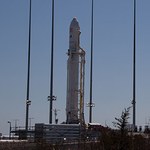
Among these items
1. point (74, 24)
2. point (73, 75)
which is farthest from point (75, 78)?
point (74, 24)

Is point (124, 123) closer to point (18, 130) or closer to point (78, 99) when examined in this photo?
point (18, 130)

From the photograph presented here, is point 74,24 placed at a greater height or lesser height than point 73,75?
greater

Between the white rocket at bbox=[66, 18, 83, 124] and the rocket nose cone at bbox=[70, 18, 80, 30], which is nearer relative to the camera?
the white rocket at bbox=[66, 18, 83, 124]

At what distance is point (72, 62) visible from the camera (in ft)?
204

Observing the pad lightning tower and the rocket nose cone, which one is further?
the rocket nose cone

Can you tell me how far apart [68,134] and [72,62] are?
17709 millimetres

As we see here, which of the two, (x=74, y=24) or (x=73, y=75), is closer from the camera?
(x=73, y=75)

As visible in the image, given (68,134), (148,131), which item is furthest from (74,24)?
(148,131)

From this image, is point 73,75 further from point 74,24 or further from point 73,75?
point 74,24

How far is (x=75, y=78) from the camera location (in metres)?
61.2

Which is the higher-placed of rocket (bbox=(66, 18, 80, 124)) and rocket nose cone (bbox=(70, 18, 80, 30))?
rocket nose cone (bbox=(70, 18, 80, 30))

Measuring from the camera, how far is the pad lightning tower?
61.0 metres

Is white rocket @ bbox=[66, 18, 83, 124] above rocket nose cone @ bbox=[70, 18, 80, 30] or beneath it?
beneath

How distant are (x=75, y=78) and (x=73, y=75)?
0.44 m
